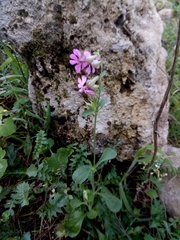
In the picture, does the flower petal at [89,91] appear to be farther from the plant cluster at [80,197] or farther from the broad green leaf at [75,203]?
the broad green leaf at [75,203]

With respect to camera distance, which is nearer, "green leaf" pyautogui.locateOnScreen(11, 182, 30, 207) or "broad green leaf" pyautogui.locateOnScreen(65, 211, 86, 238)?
"broad green leaf" pyautogui.locateOnScreen(65, 211, 86, 238)

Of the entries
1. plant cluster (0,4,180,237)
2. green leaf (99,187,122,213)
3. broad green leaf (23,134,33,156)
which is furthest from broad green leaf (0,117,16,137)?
green leaf (99,187,122,213)

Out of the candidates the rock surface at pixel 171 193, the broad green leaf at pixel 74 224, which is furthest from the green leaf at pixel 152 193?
the broad green leaf at pixel 74 224

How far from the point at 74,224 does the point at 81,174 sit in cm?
30

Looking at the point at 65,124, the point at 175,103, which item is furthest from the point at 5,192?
the point at 175,103

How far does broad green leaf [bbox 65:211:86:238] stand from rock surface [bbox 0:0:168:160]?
18.2 inches

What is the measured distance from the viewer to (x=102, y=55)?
147 centimetres

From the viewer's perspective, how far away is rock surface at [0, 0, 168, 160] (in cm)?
144

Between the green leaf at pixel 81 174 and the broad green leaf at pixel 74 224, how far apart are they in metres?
0.23

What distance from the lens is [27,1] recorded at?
56.6 inches

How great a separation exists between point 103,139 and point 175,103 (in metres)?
0.91

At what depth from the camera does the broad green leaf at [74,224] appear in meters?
1.34

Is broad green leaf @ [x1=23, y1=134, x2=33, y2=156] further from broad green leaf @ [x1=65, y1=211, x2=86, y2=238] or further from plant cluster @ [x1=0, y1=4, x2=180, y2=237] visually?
broad green leaf @ [x1=65, y1=211, x2=86, y2=238]

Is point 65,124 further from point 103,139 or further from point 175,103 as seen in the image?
point 175,103
